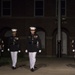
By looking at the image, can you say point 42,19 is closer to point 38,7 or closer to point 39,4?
point 38,7

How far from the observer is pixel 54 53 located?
4009cm

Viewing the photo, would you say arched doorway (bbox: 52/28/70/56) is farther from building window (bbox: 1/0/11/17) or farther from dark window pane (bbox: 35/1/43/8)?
building window (bbox: 1/0/11/17)

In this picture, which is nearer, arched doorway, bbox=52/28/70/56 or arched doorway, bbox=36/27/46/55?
arched doorway, bbox=52/28/70/56

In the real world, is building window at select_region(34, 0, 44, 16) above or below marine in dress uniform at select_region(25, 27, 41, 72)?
above

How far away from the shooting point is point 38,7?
4034 centimetres

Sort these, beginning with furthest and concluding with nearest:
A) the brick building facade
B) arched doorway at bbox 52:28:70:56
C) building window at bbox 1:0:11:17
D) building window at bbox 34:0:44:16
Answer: building window at bbox 1:0:11:17
building window at bbox 34:0:44:16
arched doorway at bbox 52:28:70:56
the brick building facade

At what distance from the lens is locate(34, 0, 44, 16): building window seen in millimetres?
40250

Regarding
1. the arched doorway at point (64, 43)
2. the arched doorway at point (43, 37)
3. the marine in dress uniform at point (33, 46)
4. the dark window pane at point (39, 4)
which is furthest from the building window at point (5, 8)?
the marine in dress uniform at point (33, 46)

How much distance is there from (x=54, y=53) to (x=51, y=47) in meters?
0.81

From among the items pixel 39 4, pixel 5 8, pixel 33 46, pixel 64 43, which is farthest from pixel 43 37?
pixel 33 46

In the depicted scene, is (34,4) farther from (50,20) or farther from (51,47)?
(51,47)

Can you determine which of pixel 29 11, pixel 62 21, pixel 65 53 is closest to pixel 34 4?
pixel 29 11

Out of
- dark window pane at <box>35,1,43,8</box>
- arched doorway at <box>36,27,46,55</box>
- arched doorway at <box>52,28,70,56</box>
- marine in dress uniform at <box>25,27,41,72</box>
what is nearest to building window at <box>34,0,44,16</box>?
dark window pane at <box>35,1,43,8</box>


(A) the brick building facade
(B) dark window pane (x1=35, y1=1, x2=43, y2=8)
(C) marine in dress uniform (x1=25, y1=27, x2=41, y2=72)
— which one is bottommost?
(C) marine in dress uniform (x1=25, y1=27, x2=41, y2=72)
